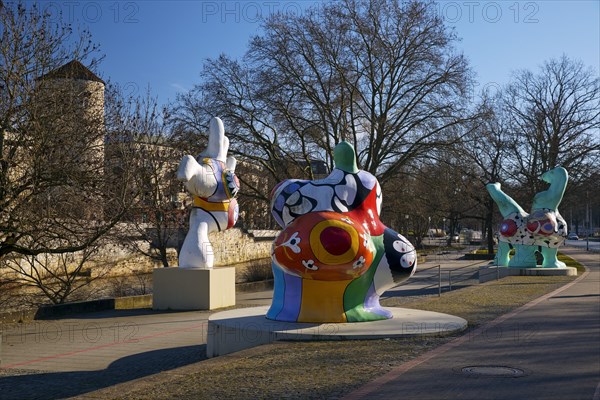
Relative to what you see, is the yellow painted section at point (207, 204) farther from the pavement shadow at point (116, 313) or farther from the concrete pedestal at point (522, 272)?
the concrete pedestal at point (522, 272)

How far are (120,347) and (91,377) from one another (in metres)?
2.63

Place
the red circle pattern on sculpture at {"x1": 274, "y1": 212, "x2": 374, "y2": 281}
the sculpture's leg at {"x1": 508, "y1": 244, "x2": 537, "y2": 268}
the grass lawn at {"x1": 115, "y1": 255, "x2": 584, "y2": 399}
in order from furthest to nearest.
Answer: the sculpture's leg at {"x1": 508, "y1": 244, "x2": 537, "y2": 268}
the red circle pattern on sculpture at {"x1": 274, "y1": 212, "x2": 374, "y2": 281}
the grass lawn at {"x1": 115, "y1": 255, "x2": 584, "y2": 399}

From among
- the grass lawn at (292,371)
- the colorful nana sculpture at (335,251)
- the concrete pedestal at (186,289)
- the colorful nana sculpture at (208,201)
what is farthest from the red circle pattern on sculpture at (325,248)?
the colorful nana sculpture at (208,201)

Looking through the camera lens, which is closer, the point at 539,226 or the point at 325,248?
the point at 325,248

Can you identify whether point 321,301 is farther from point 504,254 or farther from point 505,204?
point 504,254

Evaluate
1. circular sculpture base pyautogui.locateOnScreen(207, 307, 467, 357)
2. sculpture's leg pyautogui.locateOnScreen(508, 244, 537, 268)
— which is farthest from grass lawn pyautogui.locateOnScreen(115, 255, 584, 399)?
sculpture's leg pyautogui.locateOnScreen(508, 244, 537, 268)

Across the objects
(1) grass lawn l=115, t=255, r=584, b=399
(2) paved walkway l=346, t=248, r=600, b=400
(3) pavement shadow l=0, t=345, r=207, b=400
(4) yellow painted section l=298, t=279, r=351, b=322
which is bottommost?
(3) pavement shadow l=0, t=345, r=207, b=400

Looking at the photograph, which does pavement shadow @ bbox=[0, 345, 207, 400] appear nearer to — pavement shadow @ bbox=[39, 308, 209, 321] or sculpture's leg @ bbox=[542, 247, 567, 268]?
pavement shadow @ bbox=[39, 308, 209, 321]

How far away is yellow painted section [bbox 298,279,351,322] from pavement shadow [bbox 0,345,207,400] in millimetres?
2005

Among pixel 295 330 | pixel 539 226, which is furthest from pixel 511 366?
pixel 539 226

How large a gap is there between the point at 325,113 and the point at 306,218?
843 inches

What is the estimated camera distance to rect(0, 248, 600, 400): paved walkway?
30.7 feet

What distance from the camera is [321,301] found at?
1210 cm

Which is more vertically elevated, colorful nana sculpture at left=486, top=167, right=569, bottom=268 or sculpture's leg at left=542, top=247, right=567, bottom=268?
colorful nana sculpture at left=486, top=167, right=569, bottom=268
